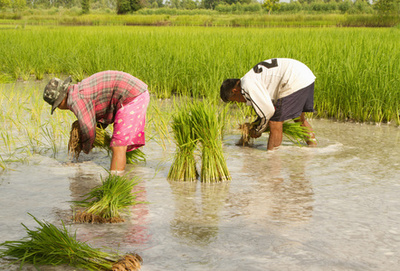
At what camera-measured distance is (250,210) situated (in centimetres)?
→ 305

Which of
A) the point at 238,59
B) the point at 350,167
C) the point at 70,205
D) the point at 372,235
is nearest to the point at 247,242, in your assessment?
the point at 372,235

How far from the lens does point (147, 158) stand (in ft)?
14.6

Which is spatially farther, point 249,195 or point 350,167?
point 350,167

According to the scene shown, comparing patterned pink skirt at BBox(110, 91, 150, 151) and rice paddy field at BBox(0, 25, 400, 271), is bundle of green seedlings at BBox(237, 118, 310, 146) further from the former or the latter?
patterned pink skirt at BBox(110, 91, 150, 151)

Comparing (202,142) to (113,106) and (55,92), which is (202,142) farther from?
(55,92)

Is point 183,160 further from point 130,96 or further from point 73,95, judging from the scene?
point 73,95

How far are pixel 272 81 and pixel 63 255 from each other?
9.07ft

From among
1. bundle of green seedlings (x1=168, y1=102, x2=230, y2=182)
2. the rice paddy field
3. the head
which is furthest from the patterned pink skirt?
the head

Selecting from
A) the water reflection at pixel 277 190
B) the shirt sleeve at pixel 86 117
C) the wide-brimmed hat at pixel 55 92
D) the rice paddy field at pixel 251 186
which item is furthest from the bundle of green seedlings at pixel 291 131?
the wide-brimmed hat at pixel 55 92

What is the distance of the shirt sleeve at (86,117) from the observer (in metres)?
3.72

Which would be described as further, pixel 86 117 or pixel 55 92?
pixel 86 117

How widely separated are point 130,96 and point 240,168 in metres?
1.09

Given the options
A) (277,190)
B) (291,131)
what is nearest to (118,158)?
(277,190)

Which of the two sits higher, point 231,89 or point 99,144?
point 231,89
